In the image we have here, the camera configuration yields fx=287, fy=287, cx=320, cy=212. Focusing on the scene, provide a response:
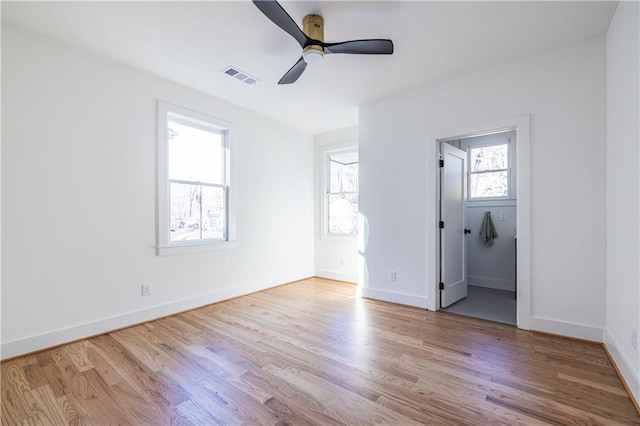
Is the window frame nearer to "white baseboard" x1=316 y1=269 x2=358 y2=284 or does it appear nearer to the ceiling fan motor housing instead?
"white baseboard" x1=316 y1=269 x2=358 y2=284

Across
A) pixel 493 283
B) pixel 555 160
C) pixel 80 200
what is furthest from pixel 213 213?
pixel 493 283

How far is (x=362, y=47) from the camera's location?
7.61 feet

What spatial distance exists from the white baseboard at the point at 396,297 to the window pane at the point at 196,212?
223 centimetres

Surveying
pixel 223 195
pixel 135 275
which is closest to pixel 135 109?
pixel 223 195

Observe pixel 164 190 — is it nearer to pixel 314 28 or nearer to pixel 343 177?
pixel 314 28

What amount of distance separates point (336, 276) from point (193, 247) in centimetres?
254

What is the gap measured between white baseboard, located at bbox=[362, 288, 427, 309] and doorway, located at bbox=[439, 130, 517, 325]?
0.86ft

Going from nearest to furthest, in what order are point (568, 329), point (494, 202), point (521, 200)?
point (568, 329), point (521, 200), point (494, 202)

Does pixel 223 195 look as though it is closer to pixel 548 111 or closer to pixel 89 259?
pixel 89 259

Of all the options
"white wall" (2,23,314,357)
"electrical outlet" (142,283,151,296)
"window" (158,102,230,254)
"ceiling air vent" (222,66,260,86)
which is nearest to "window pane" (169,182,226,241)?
"window" (158,102,230,254)

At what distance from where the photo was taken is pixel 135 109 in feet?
10.3

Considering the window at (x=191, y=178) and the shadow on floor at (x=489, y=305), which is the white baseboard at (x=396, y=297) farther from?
the window at (x=191, y=178)

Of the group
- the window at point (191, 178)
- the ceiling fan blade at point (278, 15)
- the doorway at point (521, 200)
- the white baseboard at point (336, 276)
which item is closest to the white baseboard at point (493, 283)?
the doorway at point (521, 200)

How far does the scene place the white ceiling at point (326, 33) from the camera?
2.21m
